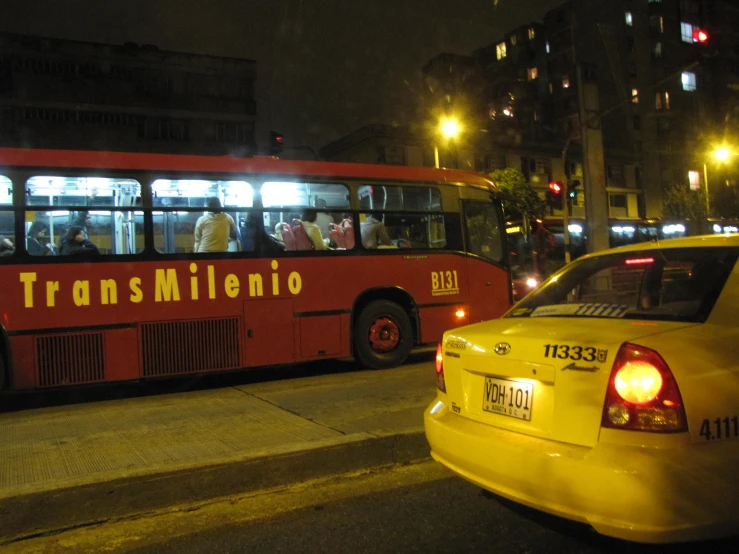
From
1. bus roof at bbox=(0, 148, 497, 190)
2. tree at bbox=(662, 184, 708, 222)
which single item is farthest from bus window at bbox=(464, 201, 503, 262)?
tree at bbox=(662, 184, 708, 222)

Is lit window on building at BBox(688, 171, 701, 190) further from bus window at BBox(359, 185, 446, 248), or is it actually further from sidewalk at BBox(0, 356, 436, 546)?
sidewalk at BBox(0, 356, 436, 546)

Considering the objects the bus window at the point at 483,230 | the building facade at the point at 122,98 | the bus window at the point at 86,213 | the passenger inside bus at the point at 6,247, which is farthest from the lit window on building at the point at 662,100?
the passenger inside bus at the point at 6,247

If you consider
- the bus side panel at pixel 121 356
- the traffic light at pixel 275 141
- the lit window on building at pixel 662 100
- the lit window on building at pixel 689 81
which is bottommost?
the bus side panel at pixel 121 356

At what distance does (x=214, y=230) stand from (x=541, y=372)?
5.82 m

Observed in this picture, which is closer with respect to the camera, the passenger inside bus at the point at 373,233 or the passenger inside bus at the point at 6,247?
the passenger inside bus at the point at 6,247

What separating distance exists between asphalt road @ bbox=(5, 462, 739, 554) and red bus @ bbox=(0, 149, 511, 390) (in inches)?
155

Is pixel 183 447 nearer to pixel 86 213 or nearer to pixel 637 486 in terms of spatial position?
pixel 637 486

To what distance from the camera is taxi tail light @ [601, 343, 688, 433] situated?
267cm

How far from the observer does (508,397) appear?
3215mm

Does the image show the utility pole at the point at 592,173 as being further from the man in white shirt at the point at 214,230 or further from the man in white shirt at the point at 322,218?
the man in white shirt at the point at 214,230

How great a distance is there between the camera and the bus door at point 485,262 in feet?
32.5

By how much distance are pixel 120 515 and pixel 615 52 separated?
5898 centimetres

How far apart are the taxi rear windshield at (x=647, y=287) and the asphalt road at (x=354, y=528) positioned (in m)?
1.16

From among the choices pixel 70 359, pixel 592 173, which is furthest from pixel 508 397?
pixel 592 173
